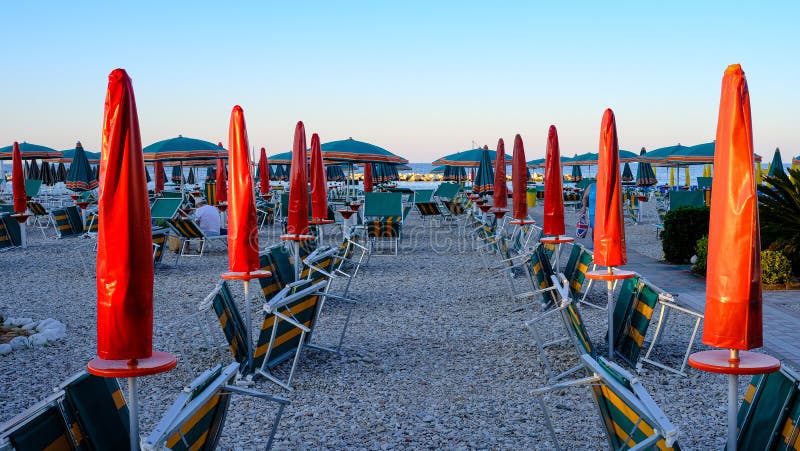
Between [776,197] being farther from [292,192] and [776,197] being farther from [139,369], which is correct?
[139,369]

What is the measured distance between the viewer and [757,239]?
2.38 m

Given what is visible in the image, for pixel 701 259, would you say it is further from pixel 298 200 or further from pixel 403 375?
pixel 403 375

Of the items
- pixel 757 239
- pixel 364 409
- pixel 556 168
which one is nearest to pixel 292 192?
pixel 556 168

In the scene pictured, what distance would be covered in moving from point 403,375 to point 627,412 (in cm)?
262

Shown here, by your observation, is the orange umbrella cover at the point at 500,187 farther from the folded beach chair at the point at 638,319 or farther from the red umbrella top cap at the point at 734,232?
the red umbrella top cap at the point at 734,232

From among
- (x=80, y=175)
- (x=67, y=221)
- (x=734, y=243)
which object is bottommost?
(x=67, y=221)

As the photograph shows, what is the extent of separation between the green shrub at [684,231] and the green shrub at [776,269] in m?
2.04

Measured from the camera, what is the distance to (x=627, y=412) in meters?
2.56

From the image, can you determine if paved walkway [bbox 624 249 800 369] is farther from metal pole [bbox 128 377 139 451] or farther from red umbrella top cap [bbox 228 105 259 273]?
metal pole [bbox 128 377 139 451]

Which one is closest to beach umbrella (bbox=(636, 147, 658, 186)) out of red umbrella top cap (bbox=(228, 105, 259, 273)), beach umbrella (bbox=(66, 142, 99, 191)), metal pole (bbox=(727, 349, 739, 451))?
beach umbrella (bbox=(66, 142, 99, 191))

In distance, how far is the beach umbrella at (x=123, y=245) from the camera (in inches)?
91.3

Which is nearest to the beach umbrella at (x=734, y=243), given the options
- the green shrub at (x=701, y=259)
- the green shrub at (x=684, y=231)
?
the green shrub at (x=701, y=259)

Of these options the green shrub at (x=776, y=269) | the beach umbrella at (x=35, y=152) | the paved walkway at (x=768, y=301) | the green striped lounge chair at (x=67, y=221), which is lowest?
the paved walkway at (x=768, y=301)

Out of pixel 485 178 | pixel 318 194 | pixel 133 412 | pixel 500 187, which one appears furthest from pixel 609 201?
pixel 485 178
